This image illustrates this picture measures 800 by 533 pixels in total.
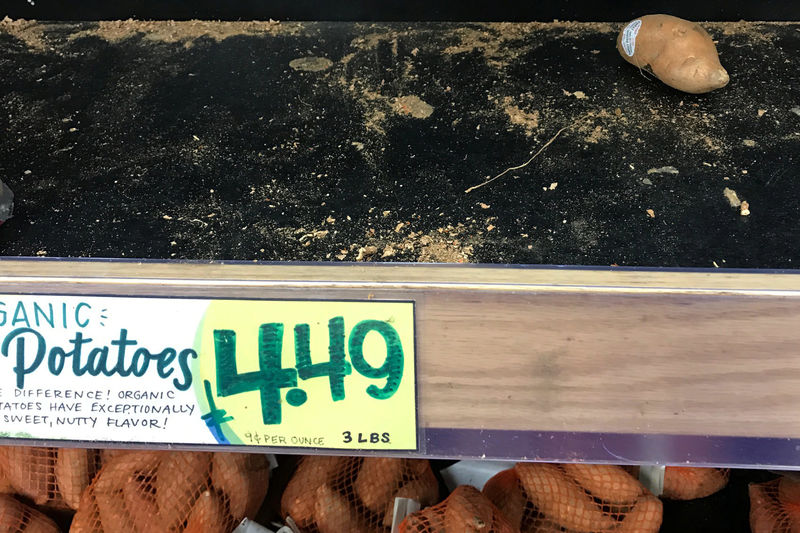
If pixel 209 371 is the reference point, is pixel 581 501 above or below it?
below

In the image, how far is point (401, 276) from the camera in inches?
19.0

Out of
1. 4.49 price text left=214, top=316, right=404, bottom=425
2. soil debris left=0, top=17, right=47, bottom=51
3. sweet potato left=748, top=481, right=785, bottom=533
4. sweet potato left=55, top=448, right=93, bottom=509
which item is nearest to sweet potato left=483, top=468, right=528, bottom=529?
sweet potato left=748, top=481, right=785, bottom=533

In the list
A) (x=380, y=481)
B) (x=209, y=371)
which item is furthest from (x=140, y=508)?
(x=209, y=371)

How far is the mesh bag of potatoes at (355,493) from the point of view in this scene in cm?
81

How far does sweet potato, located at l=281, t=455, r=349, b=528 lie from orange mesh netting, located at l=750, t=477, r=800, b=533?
1.76ft

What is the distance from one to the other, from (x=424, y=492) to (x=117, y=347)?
47 centimetres

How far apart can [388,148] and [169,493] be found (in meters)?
0.51

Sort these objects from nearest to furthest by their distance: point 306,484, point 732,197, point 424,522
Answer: point 732,197 < point 424,522 < point 306,484

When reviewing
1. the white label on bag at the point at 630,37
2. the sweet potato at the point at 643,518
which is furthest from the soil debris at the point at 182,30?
the sweet potato at the point at 643,518

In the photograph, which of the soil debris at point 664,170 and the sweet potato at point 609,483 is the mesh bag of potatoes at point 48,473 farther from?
the soil debris at point 664,170

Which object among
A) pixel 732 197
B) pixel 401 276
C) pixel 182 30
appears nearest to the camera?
pixel 401 276

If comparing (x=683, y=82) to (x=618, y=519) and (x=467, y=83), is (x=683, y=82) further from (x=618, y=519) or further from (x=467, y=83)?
(x=618, y=519)

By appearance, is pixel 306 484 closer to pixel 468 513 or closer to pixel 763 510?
pixel 468 513

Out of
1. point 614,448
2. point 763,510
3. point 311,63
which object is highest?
point 311,63
